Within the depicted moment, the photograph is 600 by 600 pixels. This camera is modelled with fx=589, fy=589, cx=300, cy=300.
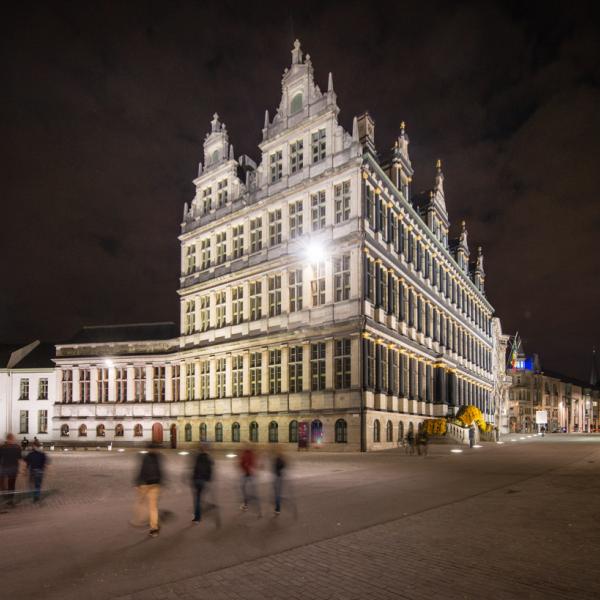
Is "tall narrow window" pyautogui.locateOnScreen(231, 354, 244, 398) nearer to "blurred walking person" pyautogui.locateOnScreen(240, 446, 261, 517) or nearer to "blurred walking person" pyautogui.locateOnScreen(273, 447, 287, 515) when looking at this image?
"blurred walking person" pyautogui.locateOnScreen(240, 446, 261, 517)

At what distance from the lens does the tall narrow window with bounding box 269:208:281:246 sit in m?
44.8

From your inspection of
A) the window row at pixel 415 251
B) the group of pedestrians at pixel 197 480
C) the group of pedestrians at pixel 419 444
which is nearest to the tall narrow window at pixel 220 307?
the window row at pixel 415 251

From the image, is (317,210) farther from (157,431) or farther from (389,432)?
(157,431)

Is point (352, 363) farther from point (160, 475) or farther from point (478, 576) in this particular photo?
point (478, 576)

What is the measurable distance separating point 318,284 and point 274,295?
4878 mm

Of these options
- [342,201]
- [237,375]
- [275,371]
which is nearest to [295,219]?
[342,201]

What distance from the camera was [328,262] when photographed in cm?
4019

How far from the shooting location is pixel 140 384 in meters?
58.2

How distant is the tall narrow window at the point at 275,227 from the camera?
1764 inches

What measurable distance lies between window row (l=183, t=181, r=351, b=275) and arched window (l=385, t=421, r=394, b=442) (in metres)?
14.3

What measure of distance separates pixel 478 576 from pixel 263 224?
3957 cm

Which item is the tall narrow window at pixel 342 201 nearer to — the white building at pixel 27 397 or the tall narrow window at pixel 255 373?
the tall narrow window at pixel 255 373

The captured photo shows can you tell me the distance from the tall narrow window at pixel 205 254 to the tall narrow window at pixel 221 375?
9145 millimetres

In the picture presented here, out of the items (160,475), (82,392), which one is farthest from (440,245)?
(160,475)
